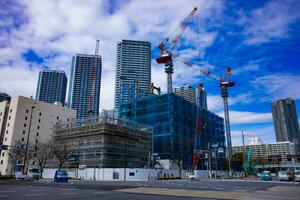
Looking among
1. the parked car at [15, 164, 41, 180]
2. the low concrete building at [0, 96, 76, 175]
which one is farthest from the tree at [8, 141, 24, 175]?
the parked car at [15, 164, 41, 180]

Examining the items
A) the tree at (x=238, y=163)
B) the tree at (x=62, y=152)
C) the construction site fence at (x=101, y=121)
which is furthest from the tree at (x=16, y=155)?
the tree at (x=238, y=163)

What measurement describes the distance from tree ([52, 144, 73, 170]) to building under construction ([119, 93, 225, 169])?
119 ft

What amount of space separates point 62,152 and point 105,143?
11.4m

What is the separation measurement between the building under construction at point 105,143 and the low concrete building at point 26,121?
17.0m

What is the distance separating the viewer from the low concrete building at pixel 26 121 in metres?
92.9

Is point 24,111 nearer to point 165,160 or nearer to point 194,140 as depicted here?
point 165,160

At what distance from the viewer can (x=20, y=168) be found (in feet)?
198

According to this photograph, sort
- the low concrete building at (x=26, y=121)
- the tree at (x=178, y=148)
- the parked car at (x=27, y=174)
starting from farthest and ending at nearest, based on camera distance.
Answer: the tree at (x=178, y=148), the low concrete building at (x=26, y=121), the parked car at (x=27, y=174)

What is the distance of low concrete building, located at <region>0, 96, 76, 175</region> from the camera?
305ft

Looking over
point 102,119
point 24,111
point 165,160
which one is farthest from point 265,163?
point 24,111

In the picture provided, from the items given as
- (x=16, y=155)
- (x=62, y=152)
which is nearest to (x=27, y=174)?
(x=62, y=152)

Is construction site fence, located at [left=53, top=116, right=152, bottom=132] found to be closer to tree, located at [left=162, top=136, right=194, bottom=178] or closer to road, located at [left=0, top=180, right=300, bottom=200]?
tree, located at [left=162, top=136, right=194, bottom=178]

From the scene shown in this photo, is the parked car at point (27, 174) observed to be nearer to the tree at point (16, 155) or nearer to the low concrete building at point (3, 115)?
the tree at point (16, 155)

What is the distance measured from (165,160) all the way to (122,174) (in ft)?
111
